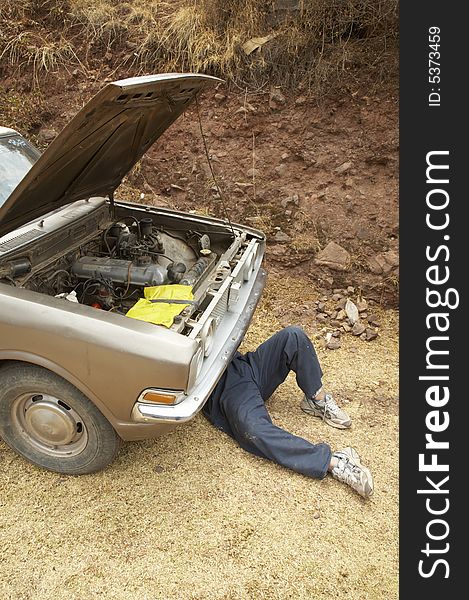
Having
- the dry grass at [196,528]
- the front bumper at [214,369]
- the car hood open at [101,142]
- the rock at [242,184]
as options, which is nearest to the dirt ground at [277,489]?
the dry grass at [196,528]

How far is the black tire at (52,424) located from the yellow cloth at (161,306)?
21.2 inches

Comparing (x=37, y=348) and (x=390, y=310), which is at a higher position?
(x=37, y=348)

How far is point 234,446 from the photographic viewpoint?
10.4ft

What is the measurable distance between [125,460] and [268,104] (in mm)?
4738

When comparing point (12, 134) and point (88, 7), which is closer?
point (12, 134)

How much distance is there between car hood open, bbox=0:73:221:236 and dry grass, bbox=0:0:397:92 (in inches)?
125

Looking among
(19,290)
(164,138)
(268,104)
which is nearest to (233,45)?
(268,104)

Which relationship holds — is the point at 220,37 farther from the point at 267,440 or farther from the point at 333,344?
the point at 267,440

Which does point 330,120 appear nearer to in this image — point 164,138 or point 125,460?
point 164,138

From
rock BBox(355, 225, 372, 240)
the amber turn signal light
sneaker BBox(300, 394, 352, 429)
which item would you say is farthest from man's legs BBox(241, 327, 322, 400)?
rock BBox(355, 225, 372, 240)

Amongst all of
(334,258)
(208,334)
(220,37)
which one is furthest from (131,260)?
(220,37)

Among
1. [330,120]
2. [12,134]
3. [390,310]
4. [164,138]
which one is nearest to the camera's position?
[12,134]

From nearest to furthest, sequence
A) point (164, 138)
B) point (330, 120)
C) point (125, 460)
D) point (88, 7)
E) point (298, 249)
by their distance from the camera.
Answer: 1. point (125, 460)
2. point (298, 249)
3. point (330, 120)
4. point (164, 138)
5. point (88, 7)

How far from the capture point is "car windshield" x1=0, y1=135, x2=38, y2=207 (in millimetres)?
3193
